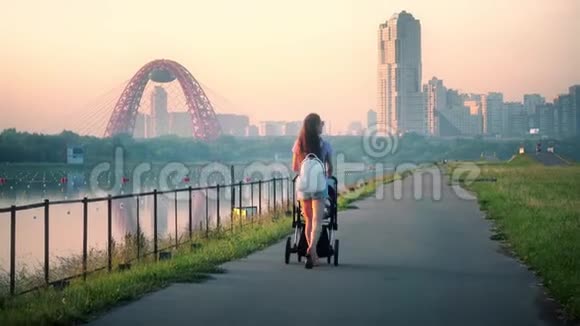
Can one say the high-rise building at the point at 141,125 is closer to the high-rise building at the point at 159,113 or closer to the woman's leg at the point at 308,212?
the high-rise building at the point at 159,113

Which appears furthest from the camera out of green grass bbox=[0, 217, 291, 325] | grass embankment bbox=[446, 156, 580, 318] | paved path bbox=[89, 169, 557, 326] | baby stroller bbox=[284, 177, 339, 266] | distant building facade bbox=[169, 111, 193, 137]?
distant building facade bbox=[169, 111, 193, 137]

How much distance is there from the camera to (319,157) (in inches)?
463

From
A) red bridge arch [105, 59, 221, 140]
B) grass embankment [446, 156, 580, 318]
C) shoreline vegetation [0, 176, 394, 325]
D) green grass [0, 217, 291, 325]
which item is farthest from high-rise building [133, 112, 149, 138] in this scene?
green grass [0, 217, 291, 325]

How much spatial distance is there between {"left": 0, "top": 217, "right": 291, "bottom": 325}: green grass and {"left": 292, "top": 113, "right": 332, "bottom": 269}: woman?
125cm

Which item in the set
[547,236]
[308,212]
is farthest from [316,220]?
[547,236]

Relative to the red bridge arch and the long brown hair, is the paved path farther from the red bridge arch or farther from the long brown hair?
the red bridge arch

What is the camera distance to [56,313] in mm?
8008

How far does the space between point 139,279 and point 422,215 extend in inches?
594

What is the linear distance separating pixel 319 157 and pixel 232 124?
216ft

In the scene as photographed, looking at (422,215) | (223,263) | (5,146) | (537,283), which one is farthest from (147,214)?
(537,283)

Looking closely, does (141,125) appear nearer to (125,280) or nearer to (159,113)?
(159,113)

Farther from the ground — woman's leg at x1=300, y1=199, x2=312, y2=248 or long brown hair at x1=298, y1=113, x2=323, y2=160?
long brown hair at x1=298, y1=113, x2=323, y2=160

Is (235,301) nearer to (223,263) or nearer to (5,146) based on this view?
(223,263)

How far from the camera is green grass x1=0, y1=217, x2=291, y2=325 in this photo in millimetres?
8047
